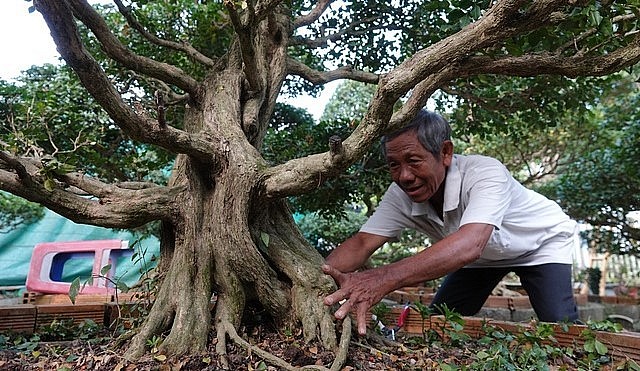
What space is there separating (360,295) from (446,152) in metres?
0.95

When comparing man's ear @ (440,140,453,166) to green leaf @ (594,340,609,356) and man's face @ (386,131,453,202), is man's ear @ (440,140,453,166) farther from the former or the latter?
green leaf @ (594,340,609,356)

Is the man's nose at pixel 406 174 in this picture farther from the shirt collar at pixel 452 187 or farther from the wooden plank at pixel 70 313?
the wooden plank at pixel 70 313

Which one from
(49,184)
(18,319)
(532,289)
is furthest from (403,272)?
(18,319)

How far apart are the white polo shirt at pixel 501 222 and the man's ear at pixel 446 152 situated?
4 centimetres

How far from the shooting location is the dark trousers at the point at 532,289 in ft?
8.04

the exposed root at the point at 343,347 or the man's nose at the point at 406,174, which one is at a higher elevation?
the man's nose at the point at 406,174

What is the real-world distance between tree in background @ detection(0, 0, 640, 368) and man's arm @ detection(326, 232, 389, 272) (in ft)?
0.96

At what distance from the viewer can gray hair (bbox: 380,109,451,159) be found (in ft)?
Answer: 7.14

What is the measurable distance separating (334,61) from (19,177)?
2.30 meters

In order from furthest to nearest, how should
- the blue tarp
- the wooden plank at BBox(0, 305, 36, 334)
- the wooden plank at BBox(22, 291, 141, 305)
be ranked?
the blue tarp < the wooden plank at BBox(22, 291, 141, 305) < the wooden plank at BBox(0, 305, 36, 334)

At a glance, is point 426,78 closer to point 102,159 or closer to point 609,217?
point 102,159

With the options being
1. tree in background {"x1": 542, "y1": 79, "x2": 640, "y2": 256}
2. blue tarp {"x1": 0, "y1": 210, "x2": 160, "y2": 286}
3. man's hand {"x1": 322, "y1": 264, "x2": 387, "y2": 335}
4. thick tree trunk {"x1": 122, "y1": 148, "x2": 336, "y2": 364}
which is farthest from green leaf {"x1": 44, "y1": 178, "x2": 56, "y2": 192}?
tree in background {"x1": 542, "y1": 79, "x2": 640, "y2": 256}

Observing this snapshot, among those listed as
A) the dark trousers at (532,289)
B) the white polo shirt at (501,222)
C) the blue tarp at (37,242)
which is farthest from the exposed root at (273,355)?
the blue tarp at (37,242)

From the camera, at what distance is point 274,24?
262 cm
